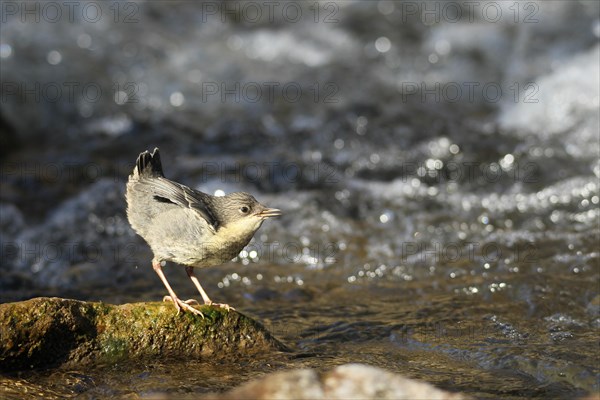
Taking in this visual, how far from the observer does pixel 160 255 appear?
4.55m

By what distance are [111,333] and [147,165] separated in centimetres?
108

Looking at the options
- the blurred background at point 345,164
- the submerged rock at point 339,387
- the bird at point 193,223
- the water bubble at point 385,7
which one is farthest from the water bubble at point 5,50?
the submerged rock at point 339,387

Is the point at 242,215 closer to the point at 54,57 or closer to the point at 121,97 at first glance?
the point at 121,97

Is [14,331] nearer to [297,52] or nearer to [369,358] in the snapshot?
[369,358]

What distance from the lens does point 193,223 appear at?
4.41 metres

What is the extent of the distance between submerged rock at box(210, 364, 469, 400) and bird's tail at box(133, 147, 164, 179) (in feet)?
7.01

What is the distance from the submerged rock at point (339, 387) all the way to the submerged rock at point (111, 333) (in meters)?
1.39

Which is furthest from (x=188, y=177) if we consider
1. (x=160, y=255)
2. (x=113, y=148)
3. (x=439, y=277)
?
(x=160, y=255)

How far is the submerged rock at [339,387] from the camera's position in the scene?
9.41 feet

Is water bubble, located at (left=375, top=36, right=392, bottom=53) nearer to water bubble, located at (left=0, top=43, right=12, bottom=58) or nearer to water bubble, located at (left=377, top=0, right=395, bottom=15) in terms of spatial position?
water bubble, located at (left=377, top=0, right=395, bottom=15)

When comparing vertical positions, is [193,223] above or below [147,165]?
Result: below

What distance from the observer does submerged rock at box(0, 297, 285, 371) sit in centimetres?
406

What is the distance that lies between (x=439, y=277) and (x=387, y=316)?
0.97 m

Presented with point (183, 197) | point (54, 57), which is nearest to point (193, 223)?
point (183, 197)
